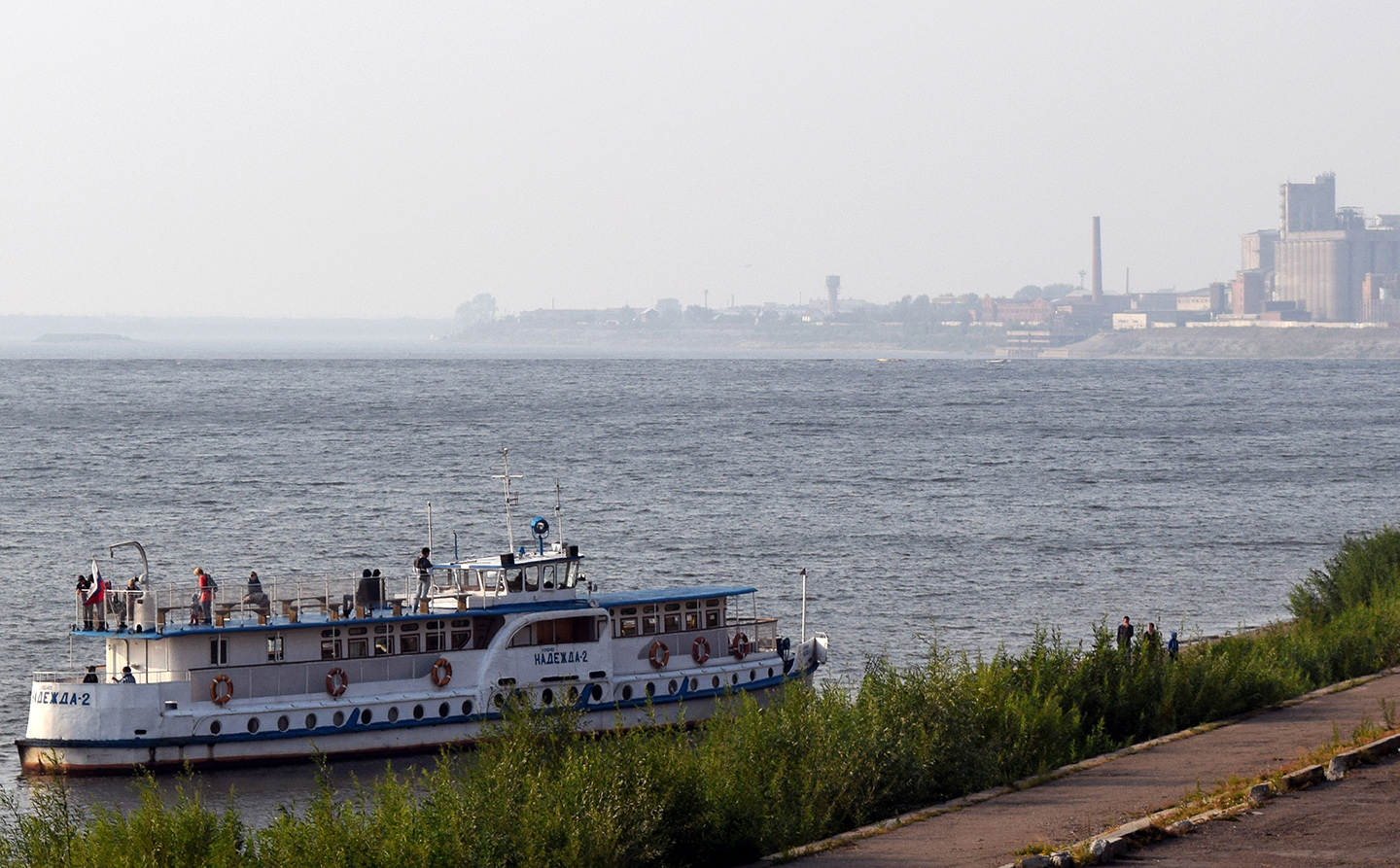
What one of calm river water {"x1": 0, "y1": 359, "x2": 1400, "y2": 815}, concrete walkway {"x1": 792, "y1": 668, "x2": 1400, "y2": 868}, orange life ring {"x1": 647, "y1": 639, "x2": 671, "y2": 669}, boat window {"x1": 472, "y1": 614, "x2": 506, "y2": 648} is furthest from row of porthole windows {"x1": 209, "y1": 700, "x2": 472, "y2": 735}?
concrete walkway {"x1": 792, "y1": 668, "x2": 1400, "y2": 868}

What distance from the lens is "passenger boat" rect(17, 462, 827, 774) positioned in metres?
35.8

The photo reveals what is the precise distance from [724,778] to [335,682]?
16725 mm

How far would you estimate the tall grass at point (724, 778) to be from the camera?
19.6 metres

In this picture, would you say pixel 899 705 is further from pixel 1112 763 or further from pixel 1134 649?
pixel 1134 649

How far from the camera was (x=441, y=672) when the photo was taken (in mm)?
38125

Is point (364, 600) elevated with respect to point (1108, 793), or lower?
elevated

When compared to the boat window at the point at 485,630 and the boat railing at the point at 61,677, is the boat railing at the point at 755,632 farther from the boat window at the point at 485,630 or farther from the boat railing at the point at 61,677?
the boat railing at the point at 61,677

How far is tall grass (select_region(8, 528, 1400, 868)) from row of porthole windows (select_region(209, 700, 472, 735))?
3.60 metres

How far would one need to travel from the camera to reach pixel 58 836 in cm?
2144

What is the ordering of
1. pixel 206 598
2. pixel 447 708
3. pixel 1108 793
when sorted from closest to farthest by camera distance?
pixel 1108 793 < pixel 206 598 < pixel 447 708

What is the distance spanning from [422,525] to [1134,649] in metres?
47.4

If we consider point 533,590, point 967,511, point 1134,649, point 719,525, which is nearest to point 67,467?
point 719,525

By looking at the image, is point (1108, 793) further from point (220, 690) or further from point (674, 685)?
point (220, 690)

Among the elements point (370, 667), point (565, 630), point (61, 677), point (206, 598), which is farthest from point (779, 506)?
point (61, 677)
